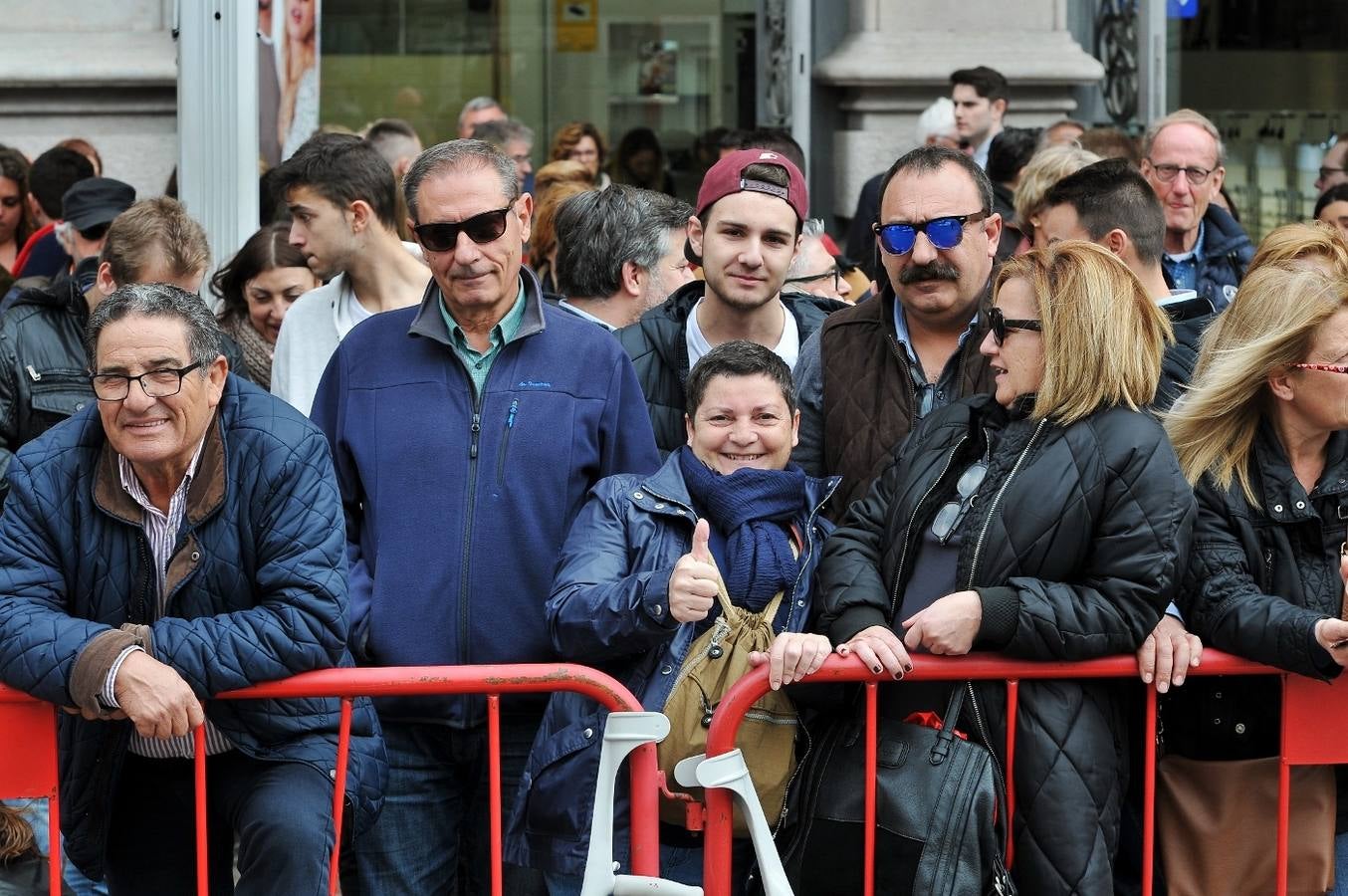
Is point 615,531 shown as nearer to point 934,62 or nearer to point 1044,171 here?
point 1044,171

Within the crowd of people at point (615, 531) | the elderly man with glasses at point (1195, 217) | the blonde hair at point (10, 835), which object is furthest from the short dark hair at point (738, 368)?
the elderly man with glasses at point (1195, 217)

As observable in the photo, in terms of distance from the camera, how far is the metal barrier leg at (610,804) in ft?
11.7

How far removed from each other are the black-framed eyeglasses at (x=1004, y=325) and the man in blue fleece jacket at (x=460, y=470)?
87 centimetres

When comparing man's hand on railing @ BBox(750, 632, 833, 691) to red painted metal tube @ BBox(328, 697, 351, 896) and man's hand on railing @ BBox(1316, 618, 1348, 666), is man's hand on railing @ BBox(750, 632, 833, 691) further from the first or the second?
man's hand on railing @ BBox(1316, 618, 1348, 666)

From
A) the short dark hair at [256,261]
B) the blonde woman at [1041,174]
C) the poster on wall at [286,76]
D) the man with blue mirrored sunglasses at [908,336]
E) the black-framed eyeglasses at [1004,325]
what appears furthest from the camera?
the poster on wall at [286,76]

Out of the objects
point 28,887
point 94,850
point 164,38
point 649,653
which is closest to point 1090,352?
point 649,653

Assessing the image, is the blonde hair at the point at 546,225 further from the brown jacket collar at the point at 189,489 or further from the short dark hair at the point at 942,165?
the brown jacket collar at the point at 189,489

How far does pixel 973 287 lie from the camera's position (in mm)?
4312

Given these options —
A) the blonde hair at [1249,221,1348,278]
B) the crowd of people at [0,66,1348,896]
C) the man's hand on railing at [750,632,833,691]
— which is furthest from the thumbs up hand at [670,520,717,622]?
the blonde hair at [1249,221,1348,278]

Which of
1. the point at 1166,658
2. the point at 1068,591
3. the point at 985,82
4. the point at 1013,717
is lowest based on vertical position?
the point at 1013,717

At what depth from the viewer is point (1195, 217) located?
6.55 meters

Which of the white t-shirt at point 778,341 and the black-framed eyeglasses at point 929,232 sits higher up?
the black-framed eyeglasses at point 929,232

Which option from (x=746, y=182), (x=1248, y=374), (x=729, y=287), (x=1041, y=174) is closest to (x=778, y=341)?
(x=729, y=287)

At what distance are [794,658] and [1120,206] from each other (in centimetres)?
203
